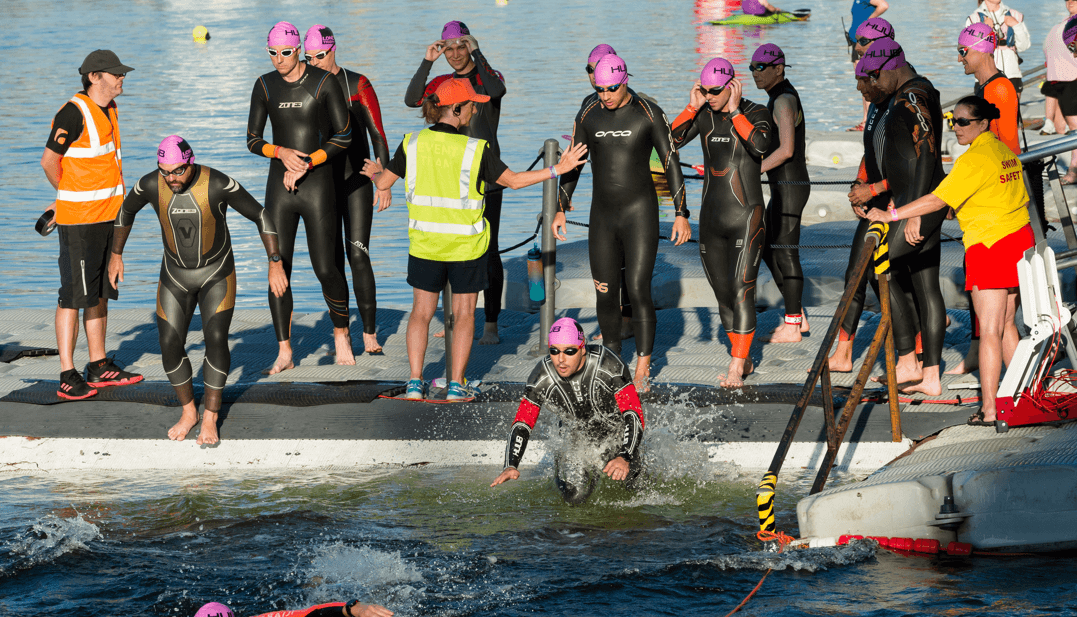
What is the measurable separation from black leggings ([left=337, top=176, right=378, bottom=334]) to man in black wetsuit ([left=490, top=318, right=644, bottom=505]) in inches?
78.1

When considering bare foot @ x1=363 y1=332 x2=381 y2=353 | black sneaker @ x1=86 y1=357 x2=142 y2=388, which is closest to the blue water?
black sneaker @ x1=86 y1=357 x2=142 y2=388

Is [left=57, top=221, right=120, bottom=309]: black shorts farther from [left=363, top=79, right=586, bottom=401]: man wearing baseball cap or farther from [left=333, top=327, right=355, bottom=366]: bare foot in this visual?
[left=363, top=79, right=586, bottom=401]: man wearing baseball cap

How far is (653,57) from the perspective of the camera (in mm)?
36062

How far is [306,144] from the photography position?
7629mm

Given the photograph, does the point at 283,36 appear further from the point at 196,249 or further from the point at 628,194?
the point at 628,194

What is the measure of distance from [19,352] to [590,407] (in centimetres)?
477

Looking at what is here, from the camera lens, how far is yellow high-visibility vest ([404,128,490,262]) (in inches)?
267

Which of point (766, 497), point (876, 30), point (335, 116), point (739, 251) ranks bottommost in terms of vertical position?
point (766, 497)

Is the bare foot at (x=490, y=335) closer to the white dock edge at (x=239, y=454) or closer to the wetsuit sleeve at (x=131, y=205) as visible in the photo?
the white dock edge at (x=239, y=454)

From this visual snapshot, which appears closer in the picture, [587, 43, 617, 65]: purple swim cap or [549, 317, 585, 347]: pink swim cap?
[549, 317, 585, 347]: pink swim cap

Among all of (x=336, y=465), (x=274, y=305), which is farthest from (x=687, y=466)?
(x=274, y=305)

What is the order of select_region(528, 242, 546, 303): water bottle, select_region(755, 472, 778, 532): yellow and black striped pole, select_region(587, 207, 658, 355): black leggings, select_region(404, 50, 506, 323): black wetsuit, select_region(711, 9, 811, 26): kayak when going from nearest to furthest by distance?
1. select_region(755, 472, 778, 532): yellow and black striped pole
2. select_region(587, 207, 658, 355): black leggings
3. select_region(404, 50, 506, 323): black wetsuit
4. select_region(528, 242, 546, 303): water bottle
5. select_region(711, 9, 811, 26): kayak

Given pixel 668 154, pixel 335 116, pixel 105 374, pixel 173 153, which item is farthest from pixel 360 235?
pixel 668 154

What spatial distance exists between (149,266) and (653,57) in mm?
24363
